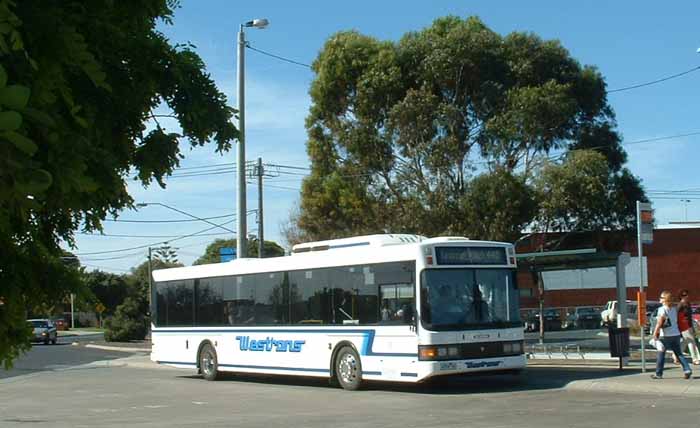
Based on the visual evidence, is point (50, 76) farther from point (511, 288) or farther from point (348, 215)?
point (348, 215)

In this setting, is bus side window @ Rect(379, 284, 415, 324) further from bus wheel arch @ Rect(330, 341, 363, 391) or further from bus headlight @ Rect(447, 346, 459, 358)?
bus wheel arch @ Rect(330, 341, 363, 391)

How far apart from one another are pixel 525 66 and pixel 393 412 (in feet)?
56.4

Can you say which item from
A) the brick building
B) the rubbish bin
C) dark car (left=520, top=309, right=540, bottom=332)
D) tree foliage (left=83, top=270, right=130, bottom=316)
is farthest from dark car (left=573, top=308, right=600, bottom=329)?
tree foliage (left=83, top=270, right=130, bottom=316)

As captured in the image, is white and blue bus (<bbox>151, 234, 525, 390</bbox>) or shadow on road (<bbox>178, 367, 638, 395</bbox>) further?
shadow on road (<bbox>178, 367, 638, 395</bbox>)

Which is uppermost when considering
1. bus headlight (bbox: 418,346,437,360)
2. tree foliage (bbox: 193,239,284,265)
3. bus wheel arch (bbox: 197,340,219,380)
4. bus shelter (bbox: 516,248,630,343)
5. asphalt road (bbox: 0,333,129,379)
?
tree foliage (bbox: 193,239,284,265)

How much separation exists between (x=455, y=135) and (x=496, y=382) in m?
10.9

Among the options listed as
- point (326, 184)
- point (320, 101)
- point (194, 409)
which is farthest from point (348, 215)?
point (194, 409)

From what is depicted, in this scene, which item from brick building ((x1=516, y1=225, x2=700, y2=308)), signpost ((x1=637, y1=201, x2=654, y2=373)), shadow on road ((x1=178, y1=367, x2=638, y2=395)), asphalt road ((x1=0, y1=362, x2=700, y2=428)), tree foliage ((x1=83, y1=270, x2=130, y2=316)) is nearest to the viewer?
asphalt road ((x1=0, y1=362, x2=700, y2=428))

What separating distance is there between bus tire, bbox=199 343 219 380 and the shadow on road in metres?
1.41

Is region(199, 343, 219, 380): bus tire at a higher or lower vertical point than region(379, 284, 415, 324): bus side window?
lower

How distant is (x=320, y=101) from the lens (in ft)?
106

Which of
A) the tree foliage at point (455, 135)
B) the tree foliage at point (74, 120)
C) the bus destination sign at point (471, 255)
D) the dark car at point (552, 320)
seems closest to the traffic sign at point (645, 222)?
the bus destination sign at point (471, 255)

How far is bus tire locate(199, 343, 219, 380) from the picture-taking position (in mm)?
24266

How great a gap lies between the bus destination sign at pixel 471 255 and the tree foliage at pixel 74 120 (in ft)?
42.0
